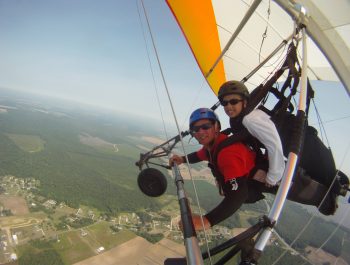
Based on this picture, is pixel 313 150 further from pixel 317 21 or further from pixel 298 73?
pixel 317 21

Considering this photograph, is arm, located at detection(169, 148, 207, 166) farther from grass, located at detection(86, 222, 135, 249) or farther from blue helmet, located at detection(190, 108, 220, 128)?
grass, located at detection(86, 222, 135, 249)

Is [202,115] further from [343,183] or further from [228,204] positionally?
[343,183]

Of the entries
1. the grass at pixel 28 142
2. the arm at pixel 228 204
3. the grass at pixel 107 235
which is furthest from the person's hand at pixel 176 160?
the grass at pixel 28 142

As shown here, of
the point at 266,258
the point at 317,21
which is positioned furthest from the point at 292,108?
the point at 266,258

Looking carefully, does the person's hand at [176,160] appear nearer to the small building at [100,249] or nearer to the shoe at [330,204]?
the shoe at [330,204]

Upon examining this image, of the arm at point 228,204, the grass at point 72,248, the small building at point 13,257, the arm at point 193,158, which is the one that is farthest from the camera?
the grass at point 72,248

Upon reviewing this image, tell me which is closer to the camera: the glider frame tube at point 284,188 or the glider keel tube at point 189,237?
the glider keel tube at point 189,237

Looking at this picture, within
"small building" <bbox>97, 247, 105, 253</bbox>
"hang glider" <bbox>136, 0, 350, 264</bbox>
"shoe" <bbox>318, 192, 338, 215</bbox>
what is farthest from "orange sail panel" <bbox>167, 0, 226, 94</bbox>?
"small building" <bbox>97, 247, 105, 253</bbox>

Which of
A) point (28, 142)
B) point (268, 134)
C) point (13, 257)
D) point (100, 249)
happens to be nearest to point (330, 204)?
point (268, 134)
